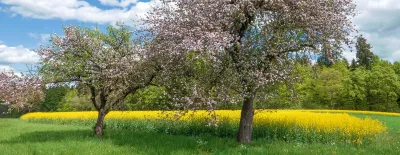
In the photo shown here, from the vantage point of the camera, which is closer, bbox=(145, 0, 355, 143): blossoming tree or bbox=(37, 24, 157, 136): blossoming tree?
bbox=(145, 0, 355, 143): blossoming tree

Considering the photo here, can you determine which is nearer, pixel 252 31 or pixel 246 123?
pixel 252 31

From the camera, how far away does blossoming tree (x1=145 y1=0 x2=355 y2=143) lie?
46.2 feet

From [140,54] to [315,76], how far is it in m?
9.51

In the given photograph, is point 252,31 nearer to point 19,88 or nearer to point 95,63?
point 95,63

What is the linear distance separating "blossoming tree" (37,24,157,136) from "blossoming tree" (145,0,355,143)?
2.52 m

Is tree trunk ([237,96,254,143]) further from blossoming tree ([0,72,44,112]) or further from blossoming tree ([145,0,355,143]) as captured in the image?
blossoming tree ([0,72,44,112])

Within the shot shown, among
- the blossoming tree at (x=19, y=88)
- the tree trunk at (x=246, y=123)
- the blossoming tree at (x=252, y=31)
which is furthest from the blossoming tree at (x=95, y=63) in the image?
the tree trunk at (x=246, y=123)

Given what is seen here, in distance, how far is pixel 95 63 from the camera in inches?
705

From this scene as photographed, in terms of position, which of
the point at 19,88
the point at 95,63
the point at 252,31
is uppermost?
the point at 252,31

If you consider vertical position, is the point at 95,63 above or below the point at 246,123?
above

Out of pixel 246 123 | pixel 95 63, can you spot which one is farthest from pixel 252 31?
pixel 95 63

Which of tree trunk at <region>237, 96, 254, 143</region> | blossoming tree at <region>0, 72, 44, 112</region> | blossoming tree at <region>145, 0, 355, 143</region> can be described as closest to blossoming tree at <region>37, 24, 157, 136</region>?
blossoming tree at <region>0, 72, 44, 112</region>

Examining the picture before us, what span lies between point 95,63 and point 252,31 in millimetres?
8487

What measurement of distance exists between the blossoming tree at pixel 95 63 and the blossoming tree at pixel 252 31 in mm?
2518
